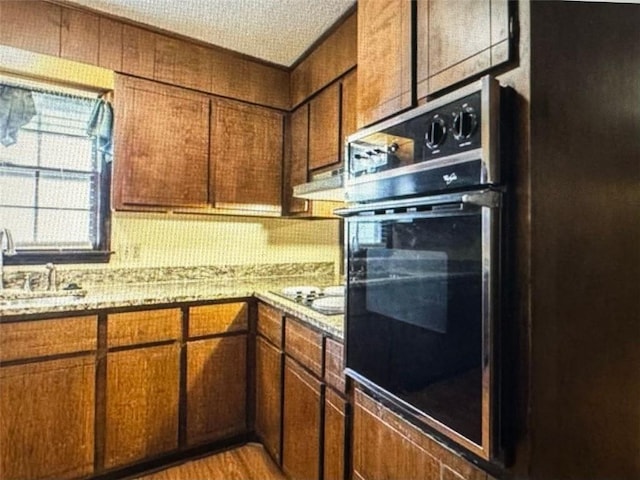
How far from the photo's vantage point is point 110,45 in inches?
83.7

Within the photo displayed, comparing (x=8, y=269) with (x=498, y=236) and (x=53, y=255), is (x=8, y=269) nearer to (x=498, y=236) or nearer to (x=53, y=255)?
(x=53, y=255)

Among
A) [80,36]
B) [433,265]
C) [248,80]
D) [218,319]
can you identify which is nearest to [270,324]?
[218,319]

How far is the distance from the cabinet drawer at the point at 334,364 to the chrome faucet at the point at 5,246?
1.81 metres

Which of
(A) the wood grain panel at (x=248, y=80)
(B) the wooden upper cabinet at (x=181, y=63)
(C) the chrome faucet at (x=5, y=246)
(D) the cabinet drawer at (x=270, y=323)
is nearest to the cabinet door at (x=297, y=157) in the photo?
(A) the wood grain panel at (x=248, y=80)

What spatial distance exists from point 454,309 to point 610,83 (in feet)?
2.16

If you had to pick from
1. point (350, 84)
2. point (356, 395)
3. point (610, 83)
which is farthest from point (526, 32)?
point (350, 84)

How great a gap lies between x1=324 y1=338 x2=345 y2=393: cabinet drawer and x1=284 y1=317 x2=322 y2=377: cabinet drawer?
56 mm

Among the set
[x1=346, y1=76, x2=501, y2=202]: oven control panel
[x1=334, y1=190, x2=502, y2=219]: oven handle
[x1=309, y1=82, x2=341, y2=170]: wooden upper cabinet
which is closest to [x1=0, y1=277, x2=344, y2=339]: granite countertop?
[x1=334, y1=190, x2=502, y2=219]: oven handle

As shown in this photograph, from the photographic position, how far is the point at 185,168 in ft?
7.77

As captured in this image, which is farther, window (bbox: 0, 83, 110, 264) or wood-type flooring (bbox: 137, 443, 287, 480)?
window (bbox: 0, 83, 110, 264)

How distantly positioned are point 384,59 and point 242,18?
1252mm

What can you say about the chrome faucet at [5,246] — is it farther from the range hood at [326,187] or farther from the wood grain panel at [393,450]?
the wood grain panel at [393,450]

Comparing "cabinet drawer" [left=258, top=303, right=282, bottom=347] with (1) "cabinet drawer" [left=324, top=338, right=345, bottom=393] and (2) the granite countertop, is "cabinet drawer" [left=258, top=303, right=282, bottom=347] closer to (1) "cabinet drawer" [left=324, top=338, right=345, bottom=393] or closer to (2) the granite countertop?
(2) the granite countertop

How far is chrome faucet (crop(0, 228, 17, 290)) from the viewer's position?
2008 millimetres
